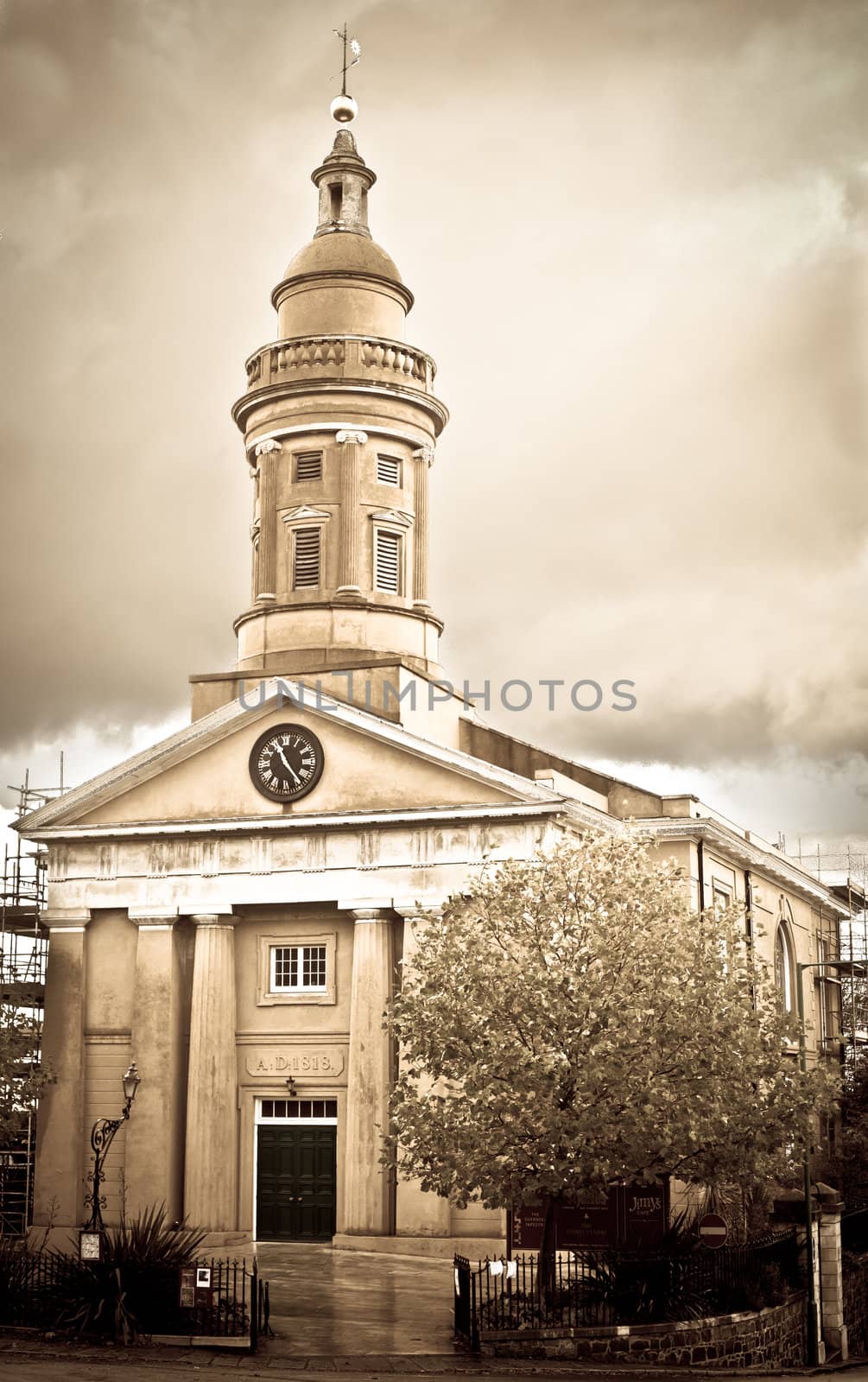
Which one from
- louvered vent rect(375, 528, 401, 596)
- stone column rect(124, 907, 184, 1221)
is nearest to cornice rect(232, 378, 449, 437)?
louvered vent rect(375, 528, 401, 596)

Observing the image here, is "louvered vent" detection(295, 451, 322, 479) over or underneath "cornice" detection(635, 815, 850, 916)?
over

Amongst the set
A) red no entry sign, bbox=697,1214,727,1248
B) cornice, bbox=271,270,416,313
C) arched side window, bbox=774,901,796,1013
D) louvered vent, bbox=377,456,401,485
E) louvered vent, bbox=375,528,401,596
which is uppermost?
cornice, bbox=271,270,416,313

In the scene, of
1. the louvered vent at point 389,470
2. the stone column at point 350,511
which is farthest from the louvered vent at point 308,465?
the louvered vent at point 389,470

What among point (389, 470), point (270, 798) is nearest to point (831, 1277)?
point (270, 798)

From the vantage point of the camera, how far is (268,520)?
159 feet

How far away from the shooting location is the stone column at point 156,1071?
40.9 metres

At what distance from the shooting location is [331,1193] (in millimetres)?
41281

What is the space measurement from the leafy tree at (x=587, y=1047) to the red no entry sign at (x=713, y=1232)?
0.73 metres

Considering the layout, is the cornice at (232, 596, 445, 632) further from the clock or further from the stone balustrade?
the stone balustrade

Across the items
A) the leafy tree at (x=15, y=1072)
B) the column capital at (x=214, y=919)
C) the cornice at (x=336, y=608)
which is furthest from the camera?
the cornice at (x=336, y=608)

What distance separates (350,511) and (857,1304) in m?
23.9

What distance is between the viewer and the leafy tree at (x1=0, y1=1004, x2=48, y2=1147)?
39.9 m

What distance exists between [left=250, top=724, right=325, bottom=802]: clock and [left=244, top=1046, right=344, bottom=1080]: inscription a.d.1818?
619 centimetres

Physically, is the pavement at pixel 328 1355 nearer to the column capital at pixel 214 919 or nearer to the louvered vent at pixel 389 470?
the column capital at pixel 214 919
